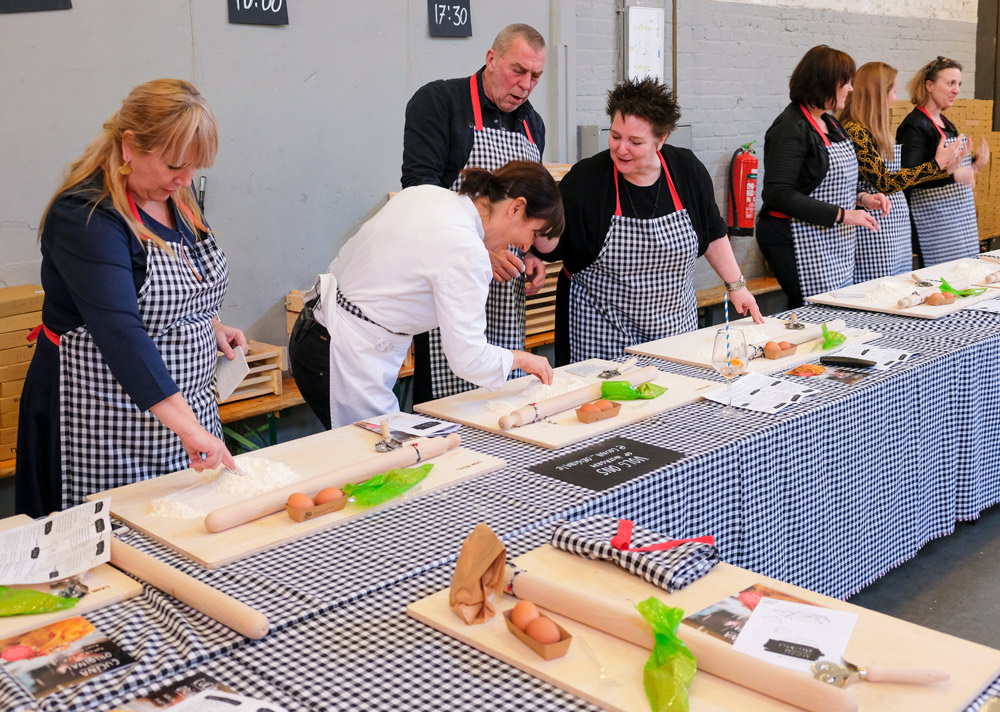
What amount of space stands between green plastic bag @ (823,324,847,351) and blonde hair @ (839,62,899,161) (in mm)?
2141

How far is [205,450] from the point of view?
6.23 feet

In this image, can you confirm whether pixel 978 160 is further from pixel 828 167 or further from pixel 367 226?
pixel 367 226

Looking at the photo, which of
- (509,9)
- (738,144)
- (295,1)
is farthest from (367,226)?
(738,144)

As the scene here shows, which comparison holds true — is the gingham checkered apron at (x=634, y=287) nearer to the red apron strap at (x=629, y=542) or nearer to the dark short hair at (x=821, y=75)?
the dark short hair at (x=821, y=75)

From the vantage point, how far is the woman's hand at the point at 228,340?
247 cm

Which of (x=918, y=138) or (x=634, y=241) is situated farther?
(x=918, y=138)

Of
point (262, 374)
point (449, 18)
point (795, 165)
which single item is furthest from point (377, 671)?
point (449, 18)

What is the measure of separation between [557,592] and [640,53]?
514cm

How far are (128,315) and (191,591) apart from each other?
73cm

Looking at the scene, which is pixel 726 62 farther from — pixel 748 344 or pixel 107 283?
pixel 107 283

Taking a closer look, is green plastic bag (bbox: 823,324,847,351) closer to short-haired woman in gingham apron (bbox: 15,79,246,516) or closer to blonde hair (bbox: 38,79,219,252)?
short-haired woman in gingham apron (bbox: 15,79,246,516)

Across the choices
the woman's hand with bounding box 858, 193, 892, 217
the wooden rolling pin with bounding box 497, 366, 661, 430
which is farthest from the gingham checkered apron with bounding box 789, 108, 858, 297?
the wooden rolling pin with bounding box 497, 366, 661, 430

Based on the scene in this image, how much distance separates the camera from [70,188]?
6.71 ft

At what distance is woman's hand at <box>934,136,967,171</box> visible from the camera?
5.16m
